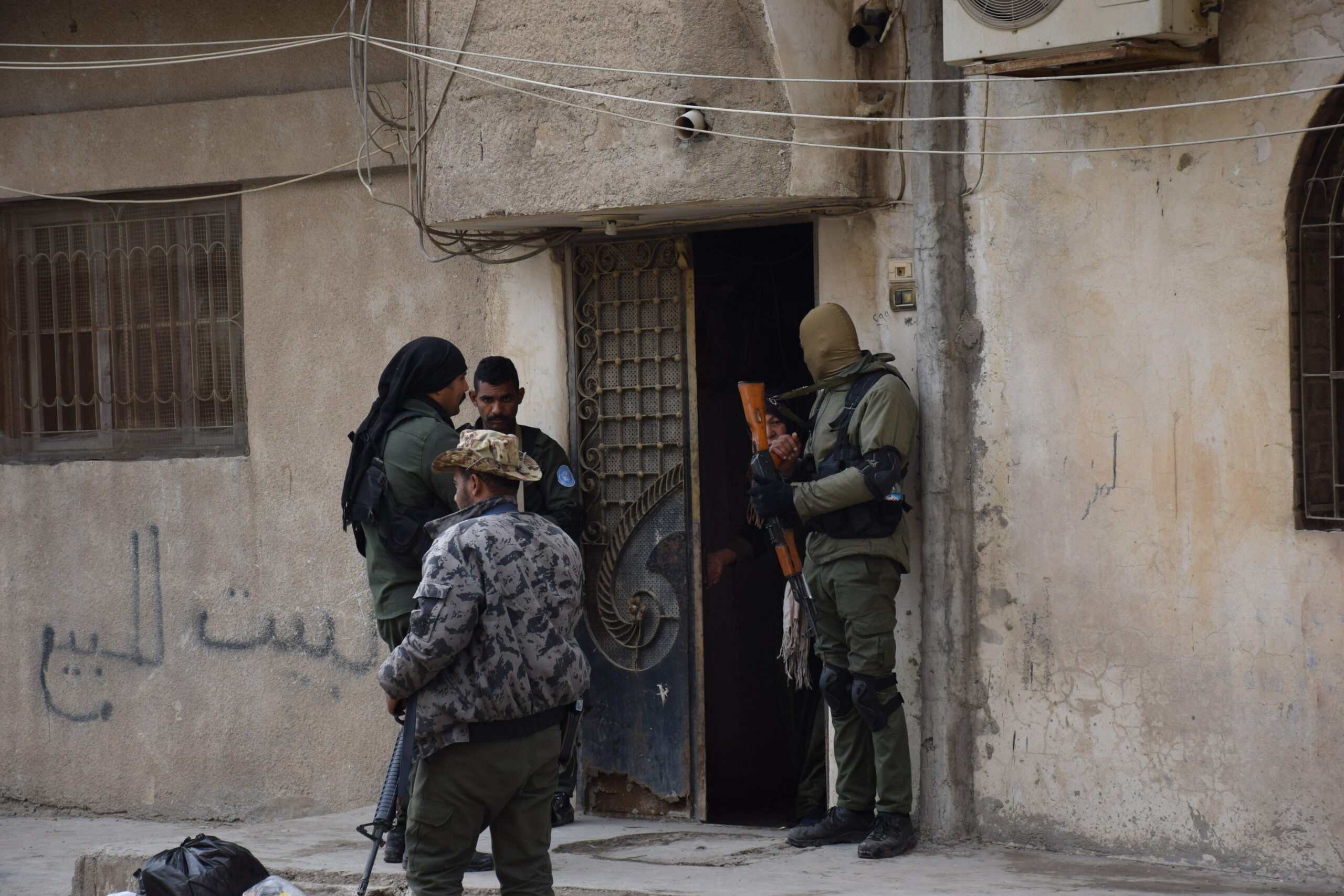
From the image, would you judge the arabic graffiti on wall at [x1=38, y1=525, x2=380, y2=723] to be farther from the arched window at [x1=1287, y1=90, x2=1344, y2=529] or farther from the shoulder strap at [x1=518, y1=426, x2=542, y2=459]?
the arched window at [x1=1287, y1=90, x2=1344, y2=529]

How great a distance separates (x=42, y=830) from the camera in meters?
7.56

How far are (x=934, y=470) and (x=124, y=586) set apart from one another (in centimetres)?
439

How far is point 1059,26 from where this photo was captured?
16.1ft

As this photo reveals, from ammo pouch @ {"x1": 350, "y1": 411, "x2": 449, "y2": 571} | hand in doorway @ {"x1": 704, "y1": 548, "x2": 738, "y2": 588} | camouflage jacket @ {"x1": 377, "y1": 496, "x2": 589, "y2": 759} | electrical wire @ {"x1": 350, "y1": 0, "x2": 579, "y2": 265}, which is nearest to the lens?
camouflage jacket @ {"x1": 377, "y1": 496, "x2": 589, "y2": 759}

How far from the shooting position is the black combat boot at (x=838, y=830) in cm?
564

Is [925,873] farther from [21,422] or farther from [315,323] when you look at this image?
[21,422]

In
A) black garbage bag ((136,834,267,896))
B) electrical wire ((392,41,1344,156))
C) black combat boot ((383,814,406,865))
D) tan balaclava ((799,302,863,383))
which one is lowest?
black combat boot ((383,814,406,865))

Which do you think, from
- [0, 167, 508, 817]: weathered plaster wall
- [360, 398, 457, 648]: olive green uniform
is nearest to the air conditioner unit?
[360, 398, 457, 648]: olive green uniform

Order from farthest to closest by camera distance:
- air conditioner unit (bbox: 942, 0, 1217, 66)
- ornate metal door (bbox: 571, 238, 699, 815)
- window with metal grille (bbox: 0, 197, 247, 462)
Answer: window with metal grille (bbox: 0, 197, 247, 462) < ornate metal door (bbox: 571, 238, 699, 815) < air conditioner unit (bbox: 942, 0, 1217, 66)

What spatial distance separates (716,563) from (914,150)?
78.5 inches

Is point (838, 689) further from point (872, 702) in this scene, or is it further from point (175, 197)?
point (175, 197)

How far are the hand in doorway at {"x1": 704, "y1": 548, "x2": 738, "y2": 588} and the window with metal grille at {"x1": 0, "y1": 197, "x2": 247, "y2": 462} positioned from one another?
2.61 m

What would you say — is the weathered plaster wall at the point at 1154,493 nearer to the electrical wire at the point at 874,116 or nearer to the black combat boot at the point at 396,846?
the electrical wire at the point at 874,116

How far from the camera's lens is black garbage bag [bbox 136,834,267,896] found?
4.89m
